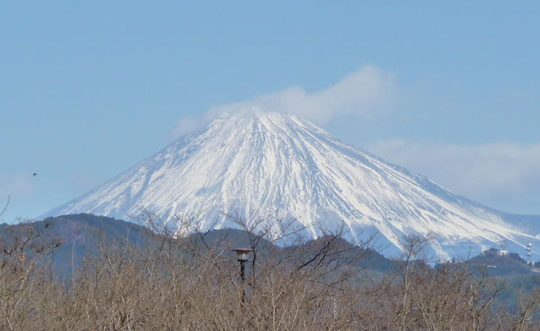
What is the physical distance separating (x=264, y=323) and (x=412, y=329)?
13.2m

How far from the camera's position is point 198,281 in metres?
18.5

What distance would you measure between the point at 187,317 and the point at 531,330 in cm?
2201

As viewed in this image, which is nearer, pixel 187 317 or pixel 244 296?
pixel 187 317

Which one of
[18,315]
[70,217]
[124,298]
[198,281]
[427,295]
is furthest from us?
[70,217]

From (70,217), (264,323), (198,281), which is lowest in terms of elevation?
(264,323)

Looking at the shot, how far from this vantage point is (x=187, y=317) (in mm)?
15047

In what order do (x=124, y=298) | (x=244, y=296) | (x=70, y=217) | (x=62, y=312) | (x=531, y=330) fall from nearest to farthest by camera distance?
1. (x=124, y=298)
2. (x=62, y=312)
3. (x=244, y=296)
4. (x=531, y=330)
5. (x=70, y=217)

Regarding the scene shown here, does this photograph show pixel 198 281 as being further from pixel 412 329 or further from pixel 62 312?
pixel 412 329

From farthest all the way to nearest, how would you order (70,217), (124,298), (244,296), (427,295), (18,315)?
1. (70,217)
2. (427,295)
3. (244,296)
4. (124,298)
5. (18,315)

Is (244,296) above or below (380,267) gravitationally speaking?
below

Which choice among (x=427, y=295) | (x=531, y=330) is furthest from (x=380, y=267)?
(x=427, y=295)

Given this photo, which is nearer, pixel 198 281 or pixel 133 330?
pixel 133 330

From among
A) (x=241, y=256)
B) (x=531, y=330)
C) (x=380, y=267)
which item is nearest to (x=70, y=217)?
(x=380, y=267)

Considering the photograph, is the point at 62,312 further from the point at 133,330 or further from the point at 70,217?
the point at 70,217
